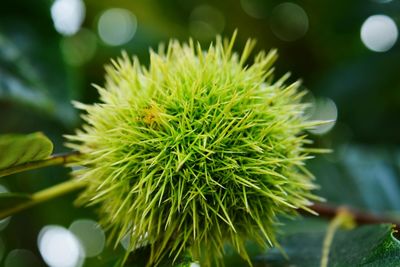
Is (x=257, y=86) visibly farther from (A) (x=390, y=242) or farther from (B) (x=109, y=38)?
(B) (x=109, y=38)

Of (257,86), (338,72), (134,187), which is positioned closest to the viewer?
(134,187)

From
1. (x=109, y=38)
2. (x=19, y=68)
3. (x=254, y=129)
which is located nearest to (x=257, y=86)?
(x=254, y=129)

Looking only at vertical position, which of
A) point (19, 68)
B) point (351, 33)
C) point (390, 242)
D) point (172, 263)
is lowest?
point (390, 242)

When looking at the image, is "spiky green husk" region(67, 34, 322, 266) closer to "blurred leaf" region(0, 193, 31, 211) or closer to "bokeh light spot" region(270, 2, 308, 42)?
"blurred leaf" region(0, 193, 31, 211)

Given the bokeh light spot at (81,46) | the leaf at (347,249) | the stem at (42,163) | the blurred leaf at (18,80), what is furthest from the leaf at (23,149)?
the bokeh light spot at (81,46)

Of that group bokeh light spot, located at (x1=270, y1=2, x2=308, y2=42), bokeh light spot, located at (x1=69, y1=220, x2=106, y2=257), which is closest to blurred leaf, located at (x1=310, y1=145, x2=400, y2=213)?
bokeh light spot, located at (x1=270, y1=2, x2=308, y2=42)

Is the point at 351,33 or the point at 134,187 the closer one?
the point at 134,187
